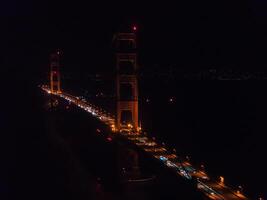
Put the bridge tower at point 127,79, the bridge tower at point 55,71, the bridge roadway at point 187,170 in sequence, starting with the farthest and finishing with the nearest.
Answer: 1. the bridge tower at point 55,71
2. the bridge tower at point 127,79
3. the bridge roadway at point 187,170

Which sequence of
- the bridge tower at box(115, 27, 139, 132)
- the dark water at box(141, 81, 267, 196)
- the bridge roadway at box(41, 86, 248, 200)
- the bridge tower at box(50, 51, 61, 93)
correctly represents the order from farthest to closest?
1. the bridge tower at box(50, 51, 61, 93)
2. the bridge tower at box(115, 27, 139, 132)
3. the dark water at box(141, 81, 267, 196)
4. the bridge roadway at box(41, 86, 248, 200)

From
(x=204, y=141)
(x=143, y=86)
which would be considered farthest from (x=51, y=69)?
(x=204, y=141)

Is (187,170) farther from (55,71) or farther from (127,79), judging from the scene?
(55,71)

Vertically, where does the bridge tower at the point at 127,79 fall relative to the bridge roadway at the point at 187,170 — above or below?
above

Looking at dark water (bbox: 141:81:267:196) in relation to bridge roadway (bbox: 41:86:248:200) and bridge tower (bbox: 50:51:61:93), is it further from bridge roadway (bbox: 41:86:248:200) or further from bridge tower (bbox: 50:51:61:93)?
bridge tower (bbox: 50:51:61:93)

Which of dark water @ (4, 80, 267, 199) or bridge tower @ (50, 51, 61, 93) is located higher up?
bridge tower @ (50, 51, 61, 93)

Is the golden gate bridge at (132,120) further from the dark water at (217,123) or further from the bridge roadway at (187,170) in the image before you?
the dark water at (217,123)

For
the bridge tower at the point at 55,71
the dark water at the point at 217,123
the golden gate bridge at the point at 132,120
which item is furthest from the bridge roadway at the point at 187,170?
the bridge tower at the point at 55,71

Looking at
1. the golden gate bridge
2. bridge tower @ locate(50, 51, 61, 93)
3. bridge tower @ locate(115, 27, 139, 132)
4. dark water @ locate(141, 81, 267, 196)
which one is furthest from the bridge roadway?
bridge tower @ locate(50, 51, 61, 93)

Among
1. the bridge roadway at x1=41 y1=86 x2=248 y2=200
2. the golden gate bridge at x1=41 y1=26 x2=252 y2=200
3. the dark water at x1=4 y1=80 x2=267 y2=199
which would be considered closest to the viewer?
the bridge roadway at x1=41 y1=86 x2=248 y2=200
